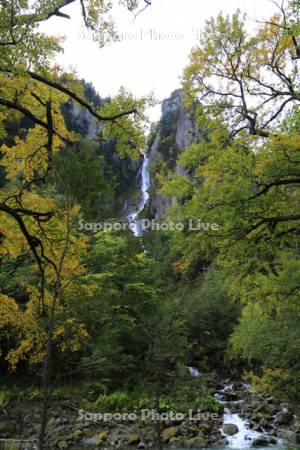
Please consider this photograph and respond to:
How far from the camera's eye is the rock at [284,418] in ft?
44.3

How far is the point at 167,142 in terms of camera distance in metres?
51.5

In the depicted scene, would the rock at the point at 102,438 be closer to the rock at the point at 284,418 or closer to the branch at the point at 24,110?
the rock at the point at 284,418

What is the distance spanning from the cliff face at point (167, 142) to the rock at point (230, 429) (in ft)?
101

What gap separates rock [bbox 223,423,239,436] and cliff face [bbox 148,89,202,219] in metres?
30.8

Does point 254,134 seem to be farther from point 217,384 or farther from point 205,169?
point 217,384

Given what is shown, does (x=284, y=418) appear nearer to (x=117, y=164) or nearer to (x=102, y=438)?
(x=102, y=438)

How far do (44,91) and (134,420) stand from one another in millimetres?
10633

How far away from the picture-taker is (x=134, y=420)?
13516 millimetres

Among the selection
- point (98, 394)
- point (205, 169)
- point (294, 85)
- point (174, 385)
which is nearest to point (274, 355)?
point (174, 385)

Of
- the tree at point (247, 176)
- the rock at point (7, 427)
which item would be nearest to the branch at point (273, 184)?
the tree at point (247, 176)

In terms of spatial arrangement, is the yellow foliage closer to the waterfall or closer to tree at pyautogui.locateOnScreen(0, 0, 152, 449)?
the waterfall

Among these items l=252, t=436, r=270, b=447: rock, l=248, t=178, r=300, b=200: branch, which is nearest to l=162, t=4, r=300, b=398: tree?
l=248, t=178, r=300, b=200: branch

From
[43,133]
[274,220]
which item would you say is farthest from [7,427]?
[274,220]

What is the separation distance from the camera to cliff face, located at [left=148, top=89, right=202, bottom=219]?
45.2 m
